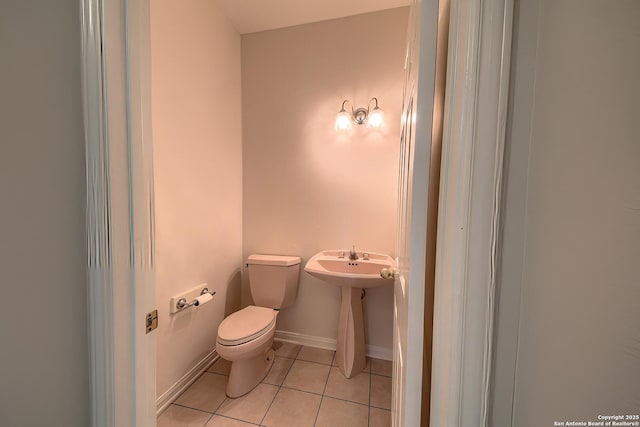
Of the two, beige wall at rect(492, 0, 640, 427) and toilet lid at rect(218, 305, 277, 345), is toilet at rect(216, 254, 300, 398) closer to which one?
toilet lid at rect(218, 305, 277, 345)

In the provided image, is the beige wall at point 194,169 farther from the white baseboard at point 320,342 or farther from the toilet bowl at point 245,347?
the white baseboard at point 320,342

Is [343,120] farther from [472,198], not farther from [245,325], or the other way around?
[245,325]

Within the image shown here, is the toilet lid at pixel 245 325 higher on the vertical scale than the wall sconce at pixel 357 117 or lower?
lower

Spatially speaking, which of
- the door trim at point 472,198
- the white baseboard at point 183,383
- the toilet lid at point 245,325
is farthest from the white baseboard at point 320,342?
the door trim at point 472,198

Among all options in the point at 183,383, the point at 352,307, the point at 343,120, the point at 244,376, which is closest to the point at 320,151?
the point at 343,120

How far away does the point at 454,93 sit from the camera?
40 cm

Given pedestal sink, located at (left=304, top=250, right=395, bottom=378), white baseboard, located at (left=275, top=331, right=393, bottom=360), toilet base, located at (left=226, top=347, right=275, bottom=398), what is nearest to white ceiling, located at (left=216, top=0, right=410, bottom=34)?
pedestal sink, located at (left=304, top=250, right=395, bottom=378)

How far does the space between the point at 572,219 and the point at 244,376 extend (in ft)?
5.87

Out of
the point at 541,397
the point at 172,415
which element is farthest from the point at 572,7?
the point at 172,415

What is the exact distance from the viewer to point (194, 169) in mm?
1522

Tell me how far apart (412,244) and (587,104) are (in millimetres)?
356

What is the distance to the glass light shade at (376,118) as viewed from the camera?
1.65 meters

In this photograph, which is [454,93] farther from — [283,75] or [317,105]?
[283,75]

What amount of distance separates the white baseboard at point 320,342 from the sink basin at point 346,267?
63cm
